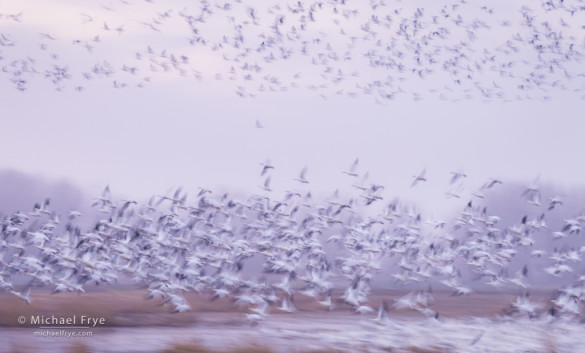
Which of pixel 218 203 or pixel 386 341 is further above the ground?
pixel 218 203

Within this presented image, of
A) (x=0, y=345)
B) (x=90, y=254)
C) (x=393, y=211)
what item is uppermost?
(x=393, y=211)

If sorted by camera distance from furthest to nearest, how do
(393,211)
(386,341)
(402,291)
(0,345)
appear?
(402,291), (393,211), (386,341), (0,345)

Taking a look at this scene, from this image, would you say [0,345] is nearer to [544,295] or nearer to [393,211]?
[393,211]

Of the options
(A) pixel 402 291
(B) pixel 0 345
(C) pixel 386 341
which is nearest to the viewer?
(B) pixel 0 345

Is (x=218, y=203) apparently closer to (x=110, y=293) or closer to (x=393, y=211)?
(x=393, y=211)

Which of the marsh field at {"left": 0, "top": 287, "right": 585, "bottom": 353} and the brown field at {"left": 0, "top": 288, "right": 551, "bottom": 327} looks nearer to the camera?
the marsh field at {"left": 0, "top": 287, "right": 585, "bottom": 353}

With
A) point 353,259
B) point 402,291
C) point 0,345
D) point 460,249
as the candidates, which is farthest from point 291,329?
point 402,291

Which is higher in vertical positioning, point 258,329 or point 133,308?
point 133,308

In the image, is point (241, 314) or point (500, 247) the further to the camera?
point (241, 314)

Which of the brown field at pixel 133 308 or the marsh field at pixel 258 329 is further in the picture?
the brown field at pixel 133 308

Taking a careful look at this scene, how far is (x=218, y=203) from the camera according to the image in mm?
36531

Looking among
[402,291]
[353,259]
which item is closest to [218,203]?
[353,259]

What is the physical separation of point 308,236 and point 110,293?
10.4 meters

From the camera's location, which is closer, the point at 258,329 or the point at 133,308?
the point at 258,329
